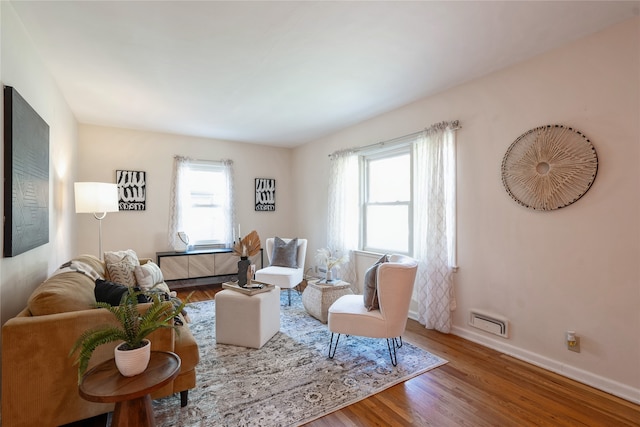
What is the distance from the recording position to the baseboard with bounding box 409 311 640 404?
208cm

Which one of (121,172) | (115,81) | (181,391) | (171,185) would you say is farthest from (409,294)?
(121,172)

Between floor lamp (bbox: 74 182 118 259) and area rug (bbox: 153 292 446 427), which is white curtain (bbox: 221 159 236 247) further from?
area rug (bbox: 153 292 446 427)

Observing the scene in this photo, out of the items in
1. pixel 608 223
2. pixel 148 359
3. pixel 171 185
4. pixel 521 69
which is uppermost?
pixel 521 69

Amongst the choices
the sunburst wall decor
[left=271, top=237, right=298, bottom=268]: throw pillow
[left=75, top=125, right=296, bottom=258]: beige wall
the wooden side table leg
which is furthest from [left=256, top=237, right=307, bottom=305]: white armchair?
the sunburst wall decor

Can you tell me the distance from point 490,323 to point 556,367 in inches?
21.9

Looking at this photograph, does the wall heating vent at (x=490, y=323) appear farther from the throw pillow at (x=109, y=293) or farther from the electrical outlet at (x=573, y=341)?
the throw pillow at (x=109, y=293)

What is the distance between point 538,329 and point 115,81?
4588 millimetres

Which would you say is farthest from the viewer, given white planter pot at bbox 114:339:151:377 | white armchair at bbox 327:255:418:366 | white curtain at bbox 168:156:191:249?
white curtain at bbox 168:156:191:249

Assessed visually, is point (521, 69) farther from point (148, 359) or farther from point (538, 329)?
point (148, 359)

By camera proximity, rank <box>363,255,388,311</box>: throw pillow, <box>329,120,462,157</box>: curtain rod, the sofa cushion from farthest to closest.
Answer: <box>329,120,462,157</box>: curtain rod, <box>363,255,388,311</box>: throw pillow, the sofa cushion

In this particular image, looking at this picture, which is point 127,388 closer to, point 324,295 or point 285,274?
point 324,295

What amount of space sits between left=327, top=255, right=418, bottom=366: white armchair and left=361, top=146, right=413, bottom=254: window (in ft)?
4.53

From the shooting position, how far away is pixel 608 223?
218 centimetres

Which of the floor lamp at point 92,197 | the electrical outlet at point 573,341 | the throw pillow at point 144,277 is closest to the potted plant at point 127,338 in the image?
the throw pillow at point 144,277
